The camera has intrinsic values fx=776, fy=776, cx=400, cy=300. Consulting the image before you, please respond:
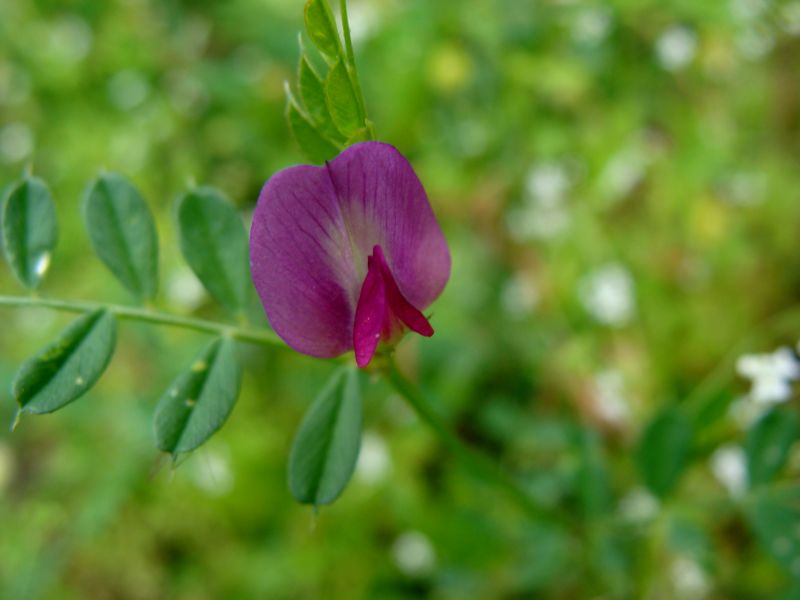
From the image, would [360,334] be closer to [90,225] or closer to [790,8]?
[90,225]

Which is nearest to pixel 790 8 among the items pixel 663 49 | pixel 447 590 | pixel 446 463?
pixel 663 49

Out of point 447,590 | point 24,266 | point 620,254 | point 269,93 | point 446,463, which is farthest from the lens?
point 269,93

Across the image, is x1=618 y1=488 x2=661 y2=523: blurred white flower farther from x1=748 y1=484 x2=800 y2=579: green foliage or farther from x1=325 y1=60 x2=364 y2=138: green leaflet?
x1=325 y1=60 x2=364 y2=138: green leaflet

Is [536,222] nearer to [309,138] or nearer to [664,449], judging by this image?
[664,449]

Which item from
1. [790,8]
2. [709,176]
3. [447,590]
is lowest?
[447,590]

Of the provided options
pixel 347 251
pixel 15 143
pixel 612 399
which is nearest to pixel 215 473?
pixel 612 399

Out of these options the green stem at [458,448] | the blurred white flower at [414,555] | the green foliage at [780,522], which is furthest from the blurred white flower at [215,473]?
the green foliage at [780,522]

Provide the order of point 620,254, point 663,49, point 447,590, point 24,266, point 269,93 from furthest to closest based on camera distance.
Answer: point 269,93 < point 663,49 < point 620,254 < point 447,590 < point 24,266
